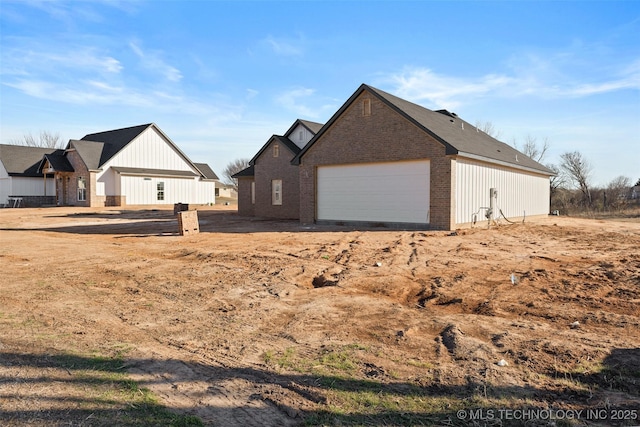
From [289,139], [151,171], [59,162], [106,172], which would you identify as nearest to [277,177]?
[289,139]

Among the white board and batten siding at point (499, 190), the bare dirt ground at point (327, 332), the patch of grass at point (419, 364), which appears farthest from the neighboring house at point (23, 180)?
the patch of grass at point (419, 364)

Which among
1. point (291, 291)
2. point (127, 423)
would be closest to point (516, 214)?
point (291, 291)

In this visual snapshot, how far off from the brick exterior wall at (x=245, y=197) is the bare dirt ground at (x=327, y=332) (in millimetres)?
19366

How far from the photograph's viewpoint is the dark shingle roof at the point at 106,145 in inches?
1517

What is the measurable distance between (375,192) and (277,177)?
9.02m

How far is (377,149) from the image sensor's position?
20609 mm

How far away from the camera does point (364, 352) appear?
5129mm

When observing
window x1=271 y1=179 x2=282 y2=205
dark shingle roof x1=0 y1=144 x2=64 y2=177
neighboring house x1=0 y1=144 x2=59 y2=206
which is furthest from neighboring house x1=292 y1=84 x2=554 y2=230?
neighboring house x1=0 y1=144 x2=59 y2=206

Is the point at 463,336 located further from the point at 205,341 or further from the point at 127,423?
the point at 127,423

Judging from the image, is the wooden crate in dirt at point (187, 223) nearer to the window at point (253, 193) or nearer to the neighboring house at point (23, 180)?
the window at point (253, 193)

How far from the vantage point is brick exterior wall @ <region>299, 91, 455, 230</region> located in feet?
61.1

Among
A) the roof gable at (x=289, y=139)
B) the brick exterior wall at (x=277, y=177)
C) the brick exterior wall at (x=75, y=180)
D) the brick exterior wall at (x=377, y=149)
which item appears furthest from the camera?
the brick exterior wall at (x=75, y=180)

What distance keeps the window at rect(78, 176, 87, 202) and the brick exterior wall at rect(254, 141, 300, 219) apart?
18383 millimetres

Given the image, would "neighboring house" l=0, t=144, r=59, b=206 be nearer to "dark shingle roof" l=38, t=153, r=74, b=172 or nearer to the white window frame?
"dark shingle roof" l=38, t=153, r=74, b=172
